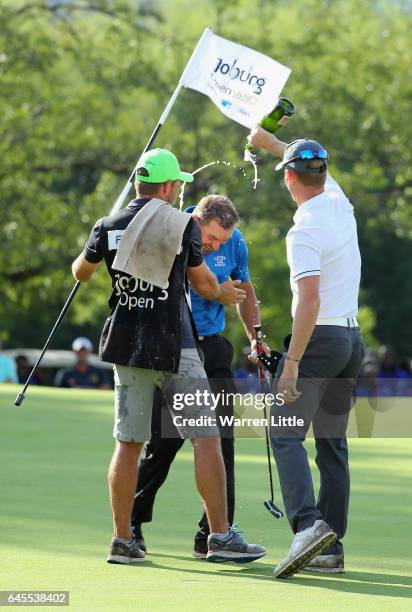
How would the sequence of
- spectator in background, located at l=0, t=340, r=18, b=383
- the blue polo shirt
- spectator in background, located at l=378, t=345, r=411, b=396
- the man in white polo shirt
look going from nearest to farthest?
the man in white polo shirt < the blue polo shirt < spectator in background, located at l=0, t=340, r=18, b=383 < spectator in background, located at l=378, t=345, r=411, b=396

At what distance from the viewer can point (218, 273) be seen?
24.8 feet

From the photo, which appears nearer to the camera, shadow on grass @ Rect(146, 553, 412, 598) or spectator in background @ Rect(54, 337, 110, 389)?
shadow on grass @ Rect(146, 553, 412, 598)

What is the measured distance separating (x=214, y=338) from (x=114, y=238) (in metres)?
1.00

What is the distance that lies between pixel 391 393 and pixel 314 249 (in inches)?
819

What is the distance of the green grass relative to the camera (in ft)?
19.8

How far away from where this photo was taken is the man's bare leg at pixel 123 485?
6977 mm

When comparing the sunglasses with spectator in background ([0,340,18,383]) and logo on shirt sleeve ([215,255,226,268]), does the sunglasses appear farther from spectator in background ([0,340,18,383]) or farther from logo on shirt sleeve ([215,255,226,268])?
spectator in background ([0,340,18,383])

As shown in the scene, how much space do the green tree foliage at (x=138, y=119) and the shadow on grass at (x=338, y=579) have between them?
24520mm

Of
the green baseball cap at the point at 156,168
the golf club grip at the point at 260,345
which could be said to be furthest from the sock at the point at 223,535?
the green baseball cap at the point at 156,168

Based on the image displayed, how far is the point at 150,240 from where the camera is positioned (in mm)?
6797

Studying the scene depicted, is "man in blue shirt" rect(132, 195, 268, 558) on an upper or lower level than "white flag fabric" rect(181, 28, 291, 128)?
lower

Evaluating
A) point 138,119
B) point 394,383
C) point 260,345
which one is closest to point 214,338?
point 260,345

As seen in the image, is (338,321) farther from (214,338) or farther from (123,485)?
(123,485)

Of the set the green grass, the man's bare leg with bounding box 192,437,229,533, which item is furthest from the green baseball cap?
the green grass
